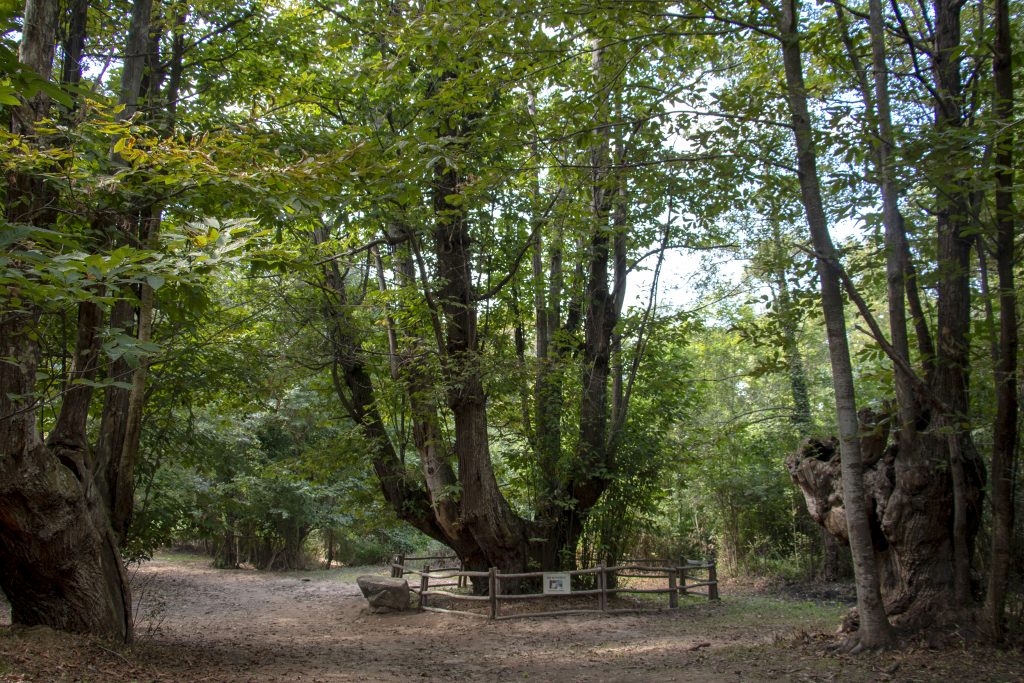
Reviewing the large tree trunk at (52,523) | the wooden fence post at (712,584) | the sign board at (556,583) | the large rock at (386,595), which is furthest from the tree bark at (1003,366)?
the large rock at (386,595)

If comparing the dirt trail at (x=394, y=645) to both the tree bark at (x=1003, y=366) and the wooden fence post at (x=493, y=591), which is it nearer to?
the wooden fence post at (x=493, y=591)

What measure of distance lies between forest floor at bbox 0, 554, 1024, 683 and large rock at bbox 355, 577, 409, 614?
0.95ft

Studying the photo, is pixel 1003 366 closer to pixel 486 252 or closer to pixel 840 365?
pixel 840 365

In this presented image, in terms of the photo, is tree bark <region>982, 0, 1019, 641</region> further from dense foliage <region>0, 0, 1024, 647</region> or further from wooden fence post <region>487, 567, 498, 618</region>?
wooden fence post <region>487, 567, 498, 618</region>

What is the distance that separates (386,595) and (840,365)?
8.98 metres

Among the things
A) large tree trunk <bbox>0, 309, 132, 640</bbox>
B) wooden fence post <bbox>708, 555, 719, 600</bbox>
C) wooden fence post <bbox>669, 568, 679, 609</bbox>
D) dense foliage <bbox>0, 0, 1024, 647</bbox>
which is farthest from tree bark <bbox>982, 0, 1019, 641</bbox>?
large tree trunk <bbox>0, 309, 132, 640</bbox>

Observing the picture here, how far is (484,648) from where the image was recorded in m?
8.83

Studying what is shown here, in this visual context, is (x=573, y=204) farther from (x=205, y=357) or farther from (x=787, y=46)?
(x=205, y=357)

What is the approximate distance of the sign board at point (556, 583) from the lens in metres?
11.4

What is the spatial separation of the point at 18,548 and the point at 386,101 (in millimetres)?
7656

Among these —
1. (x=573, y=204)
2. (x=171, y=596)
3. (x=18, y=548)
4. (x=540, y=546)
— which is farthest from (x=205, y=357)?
(x=171, y=596)

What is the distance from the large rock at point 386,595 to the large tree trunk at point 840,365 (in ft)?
26.8

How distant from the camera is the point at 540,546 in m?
12.5

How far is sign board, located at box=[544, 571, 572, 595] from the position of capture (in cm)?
1144
